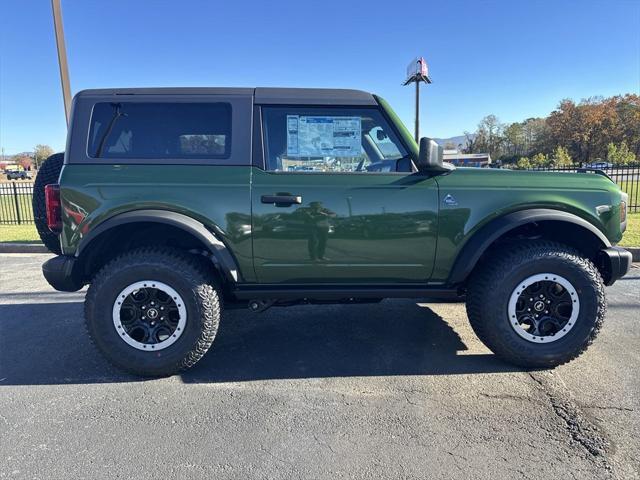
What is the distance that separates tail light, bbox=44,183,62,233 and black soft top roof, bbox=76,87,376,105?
71cm

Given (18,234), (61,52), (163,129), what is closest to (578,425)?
(163,129)

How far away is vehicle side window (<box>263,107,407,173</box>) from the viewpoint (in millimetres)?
3068

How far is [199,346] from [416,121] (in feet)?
52.7

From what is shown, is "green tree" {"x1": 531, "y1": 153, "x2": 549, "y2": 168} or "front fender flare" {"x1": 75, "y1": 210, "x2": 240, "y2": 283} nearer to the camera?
"front fender flare" {"x1": 75, "y1": 210, "x2": 240, "y2": 283}

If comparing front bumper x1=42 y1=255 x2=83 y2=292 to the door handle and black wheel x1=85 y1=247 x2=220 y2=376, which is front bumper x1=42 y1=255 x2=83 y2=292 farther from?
the door handle

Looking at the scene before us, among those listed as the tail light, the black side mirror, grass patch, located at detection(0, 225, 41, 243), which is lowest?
grass patch, located at detection(0, 225, 41, 243)

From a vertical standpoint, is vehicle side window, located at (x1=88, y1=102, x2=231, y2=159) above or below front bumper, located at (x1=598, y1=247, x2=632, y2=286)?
above

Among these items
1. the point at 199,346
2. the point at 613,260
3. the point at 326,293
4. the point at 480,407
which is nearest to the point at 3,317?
the point at 199,346

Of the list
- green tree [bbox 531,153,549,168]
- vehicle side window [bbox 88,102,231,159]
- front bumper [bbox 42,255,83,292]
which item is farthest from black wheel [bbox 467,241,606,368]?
green tree [bbox 531,153,549,168]

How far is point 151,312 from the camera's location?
300cm

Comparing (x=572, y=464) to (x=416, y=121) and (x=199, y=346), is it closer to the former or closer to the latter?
(x=199, y=346)

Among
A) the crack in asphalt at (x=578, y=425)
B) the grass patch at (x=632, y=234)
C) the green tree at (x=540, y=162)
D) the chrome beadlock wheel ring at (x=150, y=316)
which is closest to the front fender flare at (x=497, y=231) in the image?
the crack in asphalt at (x=578, y=425)

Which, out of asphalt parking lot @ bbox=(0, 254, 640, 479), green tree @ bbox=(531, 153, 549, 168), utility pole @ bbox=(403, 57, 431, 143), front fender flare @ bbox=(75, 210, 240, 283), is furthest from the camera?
green tree @ bbox=(531, 153, 549, 168)

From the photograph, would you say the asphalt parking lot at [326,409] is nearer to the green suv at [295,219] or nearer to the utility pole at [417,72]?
the green suv at [295,219]
